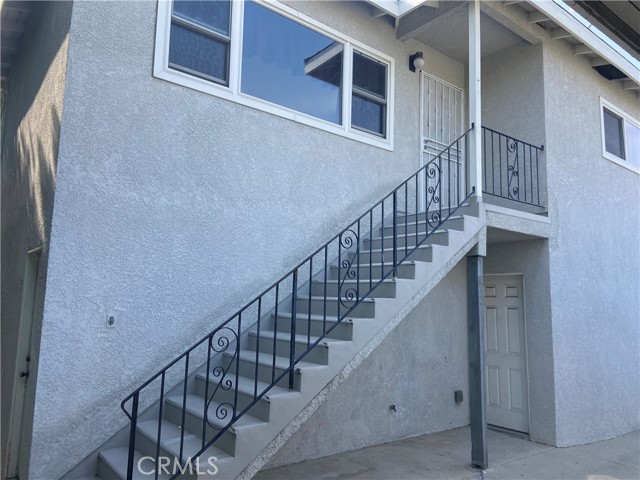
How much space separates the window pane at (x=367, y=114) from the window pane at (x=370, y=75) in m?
0.15

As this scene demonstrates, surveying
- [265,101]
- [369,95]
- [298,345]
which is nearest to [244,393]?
[298,345]

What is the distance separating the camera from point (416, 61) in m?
6.45

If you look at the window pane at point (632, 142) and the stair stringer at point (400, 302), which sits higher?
the window pane at point (632, 142)

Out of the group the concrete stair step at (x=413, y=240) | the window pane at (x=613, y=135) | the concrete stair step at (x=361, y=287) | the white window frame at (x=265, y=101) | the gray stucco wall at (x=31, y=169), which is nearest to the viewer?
the gray stucco wall at (x=31, y=169)

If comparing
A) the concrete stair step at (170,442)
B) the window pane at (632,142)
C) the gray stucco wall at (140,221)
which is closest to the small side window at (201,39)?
the gray stucco wall at (140,221)

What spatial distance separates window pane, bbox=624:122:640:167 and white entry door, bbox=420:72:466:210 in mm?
3177

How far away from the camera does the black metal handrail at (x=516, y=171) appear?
631cm

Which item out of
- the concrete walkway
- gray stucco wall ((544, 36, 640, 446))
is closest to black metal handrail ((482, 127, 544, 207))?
gray stucco wall ((544, 36, 640, 446))

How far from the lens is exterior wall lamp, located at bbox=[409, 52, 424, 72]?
645 cm

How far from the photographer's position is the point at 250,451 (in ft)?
10.5

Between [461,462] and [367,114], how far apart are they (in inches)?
166

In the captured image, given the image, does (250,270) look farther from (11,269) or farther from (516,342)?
(516,342)

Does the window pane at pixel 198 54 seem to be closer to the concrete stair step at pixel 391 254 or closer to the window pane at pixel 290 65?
the window pane at pixel 290 65

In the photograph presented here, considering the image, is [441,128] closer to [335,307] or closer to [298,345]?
[335,307]
